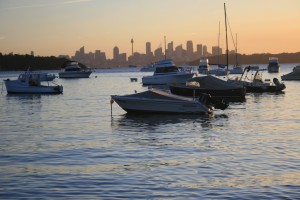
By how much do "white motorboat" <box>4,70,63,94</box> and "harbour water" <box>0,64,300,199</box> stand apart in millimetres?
36027

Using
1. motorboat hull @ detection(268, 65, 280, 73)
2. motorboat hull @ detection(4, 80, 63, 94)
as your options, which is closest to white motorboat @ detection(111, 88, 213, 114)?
motorboat hull @ detection(4, 80, 63, 94)

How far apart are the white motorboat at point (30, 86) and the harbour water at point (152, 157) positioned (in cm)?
3603

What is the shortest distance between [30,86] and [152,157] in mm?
56337

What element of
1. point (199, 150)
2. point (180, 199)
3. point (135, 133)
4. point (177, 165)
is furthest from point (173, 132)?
point (180, 199)

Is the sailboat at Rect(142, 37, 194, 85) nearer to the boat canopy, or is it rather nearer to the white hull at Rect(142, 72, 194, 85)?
the white hull at Rect(142, 72, 194, 85)

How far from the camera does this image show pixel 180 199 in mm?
15695

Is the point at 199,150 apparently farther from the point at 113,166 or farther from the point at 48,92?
the point at 48,92

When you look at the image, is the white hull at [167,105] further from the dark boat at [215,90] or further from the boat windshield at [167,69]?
the boat windshield at [167,69]

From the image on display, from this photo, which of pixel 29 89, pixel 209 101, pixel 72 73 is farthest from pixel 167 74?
pixel 72 73

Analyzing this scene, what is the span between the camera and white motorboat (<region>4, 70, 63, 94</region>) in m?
76.1

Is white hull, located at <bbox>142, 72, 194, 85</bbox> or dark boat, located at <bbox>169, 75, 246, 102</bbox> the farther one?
white hull, located at <bbox>142, 72, 194, 85</bbox>

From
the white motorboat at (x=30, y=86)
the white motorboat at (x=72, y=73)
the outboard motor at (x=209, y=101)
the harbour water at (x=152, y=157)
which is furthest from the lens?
the white motorboat at (x=72, y=73)

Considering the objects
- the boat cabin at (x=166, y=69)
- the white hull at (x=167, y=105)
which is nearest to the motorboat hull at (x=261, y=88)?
the boat cabin at (x=166, y=69)

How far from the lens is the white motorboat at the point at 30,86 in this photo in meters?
76.1
